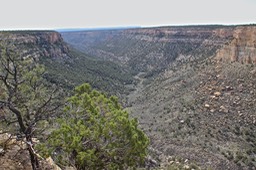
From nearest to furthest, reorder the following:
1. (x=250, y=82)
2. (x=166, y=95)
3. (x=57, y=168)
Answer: (x=57, y=168)
(x=250, y=82)
(x=166, y=95)

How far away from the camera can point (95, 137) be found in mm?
13969

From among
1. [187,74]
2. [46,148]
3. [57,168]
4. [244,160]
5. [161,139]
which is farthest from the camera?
[187,74]

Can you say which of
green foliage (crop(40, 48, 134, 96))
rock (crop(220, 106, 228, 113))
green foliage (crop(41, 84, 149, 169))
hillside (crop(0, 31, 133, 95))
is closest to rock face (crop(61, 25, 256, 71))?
rock (crop(220, 106, 228, 113))

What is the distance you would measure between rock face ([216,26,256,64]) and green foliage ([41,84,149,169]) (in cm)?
3554

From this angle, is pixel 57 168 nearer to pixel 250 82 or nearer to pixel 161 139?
pixel 161 139

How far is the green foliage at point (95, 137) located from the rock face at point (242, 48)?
35535 millimetres

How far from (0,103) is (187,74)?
4789cm

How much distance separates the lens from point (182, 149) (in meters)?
33.9

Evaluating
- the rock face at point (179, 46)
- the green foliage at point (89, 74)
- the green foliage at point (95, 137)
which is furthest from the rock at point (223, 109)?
the green foliage at point (95, 137)

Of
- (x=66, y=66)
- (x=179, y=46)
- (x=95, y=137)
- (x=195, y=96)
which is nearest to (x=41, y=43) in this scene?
(x=66, y=66)

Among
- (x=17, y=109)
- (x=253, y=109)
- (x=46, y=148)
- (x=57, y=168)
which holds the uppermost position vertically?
(x=17, y=109)

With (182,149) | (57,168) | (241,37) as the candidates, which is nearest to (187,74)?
(241,37)

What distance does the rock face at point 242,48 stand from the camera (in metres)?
47.6

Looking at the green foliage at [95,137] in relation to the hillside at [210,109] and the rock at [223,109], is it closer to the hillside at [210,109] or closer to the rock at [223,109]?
the hillside at [210,109]
